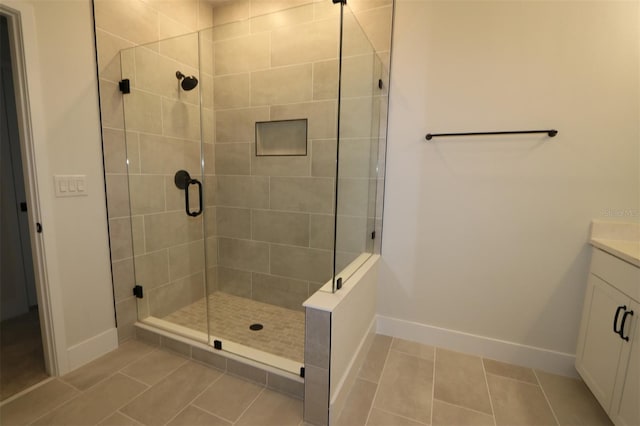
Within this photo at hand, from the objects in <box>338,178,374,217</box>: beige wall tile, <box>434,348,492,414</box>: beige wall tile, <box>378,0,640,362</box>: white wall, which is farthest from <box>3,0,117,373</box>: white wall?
<box>434,348,492,414</box>: beige wall tile

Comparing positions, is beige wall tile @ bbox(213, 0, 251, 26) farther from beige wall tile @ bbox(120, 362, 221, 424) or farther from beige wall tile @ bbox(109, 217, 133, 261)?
beige wall tile @ bbox(120, 362, 221, 424)

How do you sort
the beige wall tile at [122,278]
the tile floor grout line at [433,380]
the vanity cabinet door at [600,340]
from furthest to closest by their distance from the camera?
the beige wall tile at [122,278], the tile floor grout line at [433,380], the vanity cabinet door at [600,340]

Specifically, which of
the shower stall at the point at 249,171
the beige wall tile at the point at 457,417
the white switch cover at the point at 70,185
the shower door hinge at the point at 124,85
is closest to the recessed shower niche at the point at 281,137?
the shower stall at the point at 249,171

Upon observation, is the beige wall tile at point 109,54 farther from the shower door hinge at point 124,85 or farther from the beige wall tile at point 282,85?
the beige wall tile at point 282,85

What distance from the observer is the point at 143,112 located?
7.06 ft

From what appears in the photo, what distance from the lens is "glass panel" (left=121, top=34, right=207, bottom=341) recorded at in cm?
212

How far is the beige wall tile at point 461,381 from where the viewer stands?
1.63 meters

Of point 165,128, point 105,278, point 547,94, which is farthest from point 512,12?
point 105,278

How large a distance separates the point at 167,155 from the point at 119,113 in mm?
453

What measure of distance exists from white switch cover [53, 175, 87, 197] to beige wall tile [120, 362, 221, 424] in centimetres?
124

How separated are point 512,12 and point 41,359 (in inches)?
145

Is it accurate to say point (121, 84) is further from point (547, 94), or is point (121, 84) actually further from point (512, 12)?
point (547, 94)

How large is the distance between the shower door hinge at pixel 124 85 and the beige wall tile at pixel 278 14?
1.08 meters

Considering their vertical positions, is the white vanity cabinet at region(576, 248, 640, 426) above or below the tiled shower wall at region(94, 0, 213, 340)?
below
